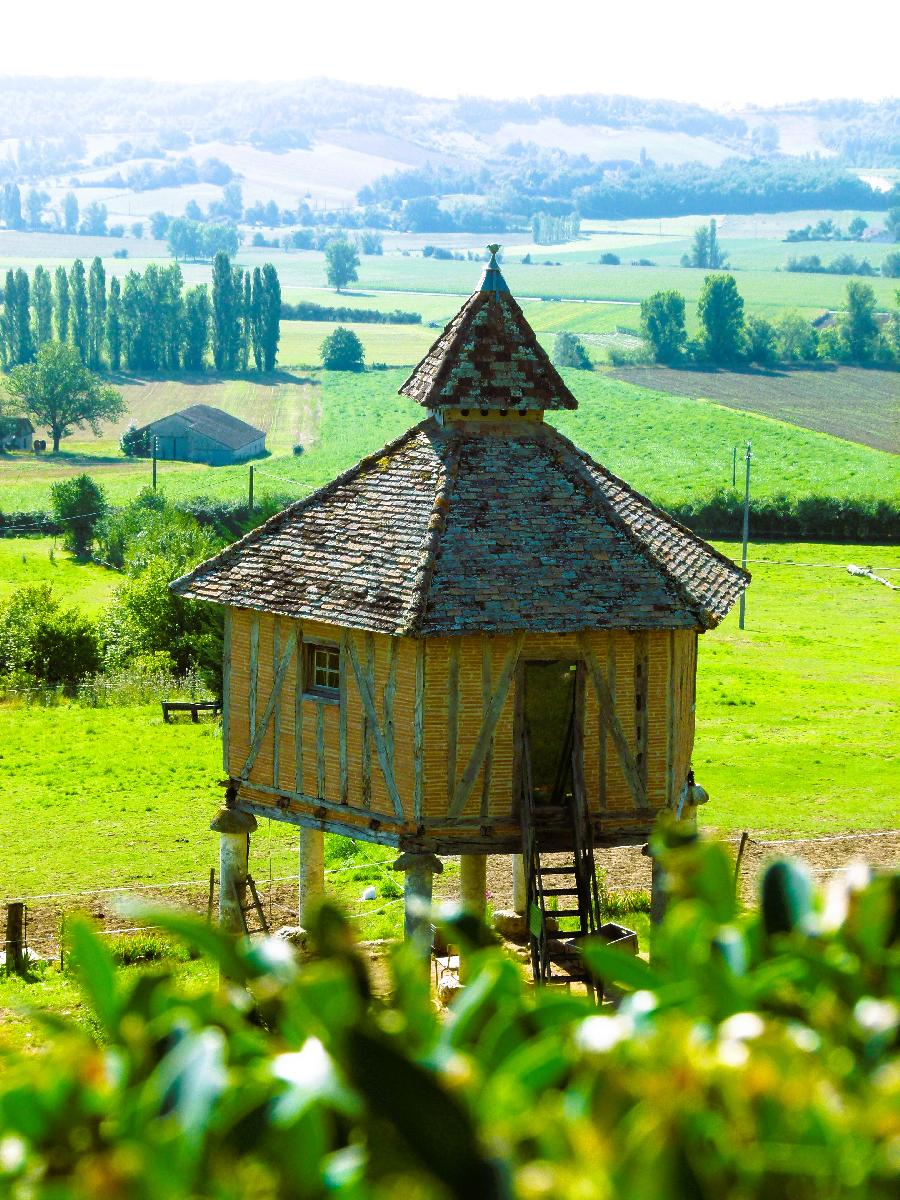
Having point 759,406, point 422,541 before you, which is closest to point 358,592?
point 422,541

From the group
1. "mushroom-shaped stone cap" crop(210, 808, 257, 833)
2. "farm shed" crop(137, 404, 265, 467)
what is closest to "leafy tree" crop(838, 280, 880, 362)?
"farm shed" crop(137, 404, 265, 467)

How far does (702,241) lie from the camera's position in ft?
642

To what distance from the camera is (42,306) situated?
129 meters

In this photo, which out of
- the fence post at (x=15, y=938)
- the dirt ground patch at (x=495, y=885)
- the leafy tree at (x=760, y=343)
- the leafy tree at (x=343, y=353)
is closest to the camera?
the fence post at (x=15, y=938)

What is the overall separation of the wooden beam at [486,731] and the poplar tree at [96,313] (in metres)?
113

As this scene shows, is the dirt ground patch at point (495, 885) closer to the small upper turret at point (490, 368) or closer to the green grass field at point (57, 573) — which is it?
the small upper turret at point (490, 368)

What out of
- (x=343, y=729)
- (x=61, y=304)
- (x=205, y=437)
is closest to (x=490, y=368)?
(x=343, y=729)

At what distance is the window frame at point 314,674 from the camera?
17875 millimetres

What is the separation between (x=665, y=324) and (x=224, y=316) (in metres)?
32.0

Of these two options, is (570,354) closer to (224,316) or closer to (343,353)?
(343,353)

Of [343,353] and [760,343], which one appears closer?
[760,343]

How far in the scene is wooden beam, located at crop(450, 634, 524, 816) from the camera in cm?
1727

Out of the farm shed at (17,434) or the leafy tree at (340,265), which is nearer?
the farm shed at (17,434)

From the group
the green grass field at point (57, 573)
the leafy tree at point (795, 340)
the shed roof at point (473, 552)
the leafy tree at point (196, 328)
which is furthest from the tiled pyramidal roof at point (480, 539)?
the leafy tree at point (196, 328)
